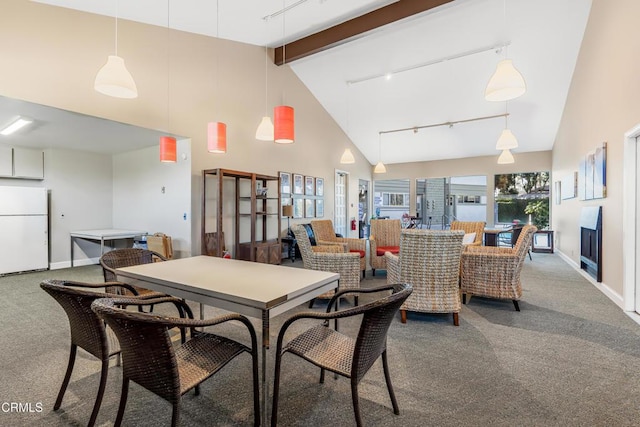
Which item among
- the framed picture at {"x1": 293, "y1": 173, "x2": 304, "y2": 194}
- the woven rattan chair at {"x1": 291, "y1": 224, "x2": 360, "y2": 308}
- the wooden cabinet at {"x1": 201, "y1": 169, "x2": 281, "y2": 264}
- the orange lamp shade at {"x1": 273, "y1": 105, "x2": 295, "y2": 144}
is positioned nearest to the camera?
the orange lamp shade at {"x1": 273, "y1": 105, "x2": 295, "y2": 144}

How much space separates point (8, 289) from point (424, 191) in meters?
10.00

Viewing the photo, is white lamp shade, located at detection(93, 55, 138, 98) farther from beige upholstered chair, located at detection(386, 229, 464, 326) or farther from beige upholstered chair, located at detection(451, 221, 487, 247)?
beige upholstered chair, located at detection(451, 221, 487, 247)

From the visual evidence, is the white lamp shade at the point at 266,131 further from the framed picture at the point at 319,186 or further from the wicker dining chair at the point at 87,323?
the framed picture at the point at 319,186

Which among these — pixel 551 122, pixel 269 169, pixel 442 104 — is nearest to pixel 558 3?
pixel 442 104

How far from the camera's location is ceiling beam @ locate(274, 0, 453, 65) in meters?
4.59

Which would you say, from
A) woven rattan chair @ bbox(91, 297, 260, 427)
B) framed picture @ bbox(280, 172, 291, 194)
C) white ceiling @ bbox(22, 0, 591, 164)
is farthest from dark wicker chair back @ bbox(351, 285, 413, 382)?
framed picture @ bbox(280, 172, 291, 194)

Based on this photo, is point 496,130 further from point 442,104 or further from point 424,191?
point 424,191

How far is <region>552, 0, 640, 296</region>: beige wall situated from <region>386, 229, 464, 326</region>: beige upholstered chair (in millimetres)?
2236

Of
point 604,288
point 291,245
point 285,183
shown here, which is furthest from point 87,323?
point 604,288

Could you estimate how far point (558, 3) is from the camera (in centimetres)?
453

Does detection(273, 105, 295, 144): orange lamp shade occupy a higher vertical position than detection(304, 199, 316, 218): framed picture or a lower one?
higher

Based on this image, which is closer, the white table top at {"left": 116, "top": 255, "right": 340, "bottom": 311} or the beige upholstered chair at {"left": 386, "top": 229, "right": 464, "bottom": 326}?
the white table top at {"left": 116, "top": 255, "right": 340, "bottom": 311}

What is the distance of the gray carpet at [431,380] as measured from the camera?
1729 millimetres

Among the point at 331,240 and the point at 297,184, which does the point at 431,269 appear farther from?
the point at 297,184
